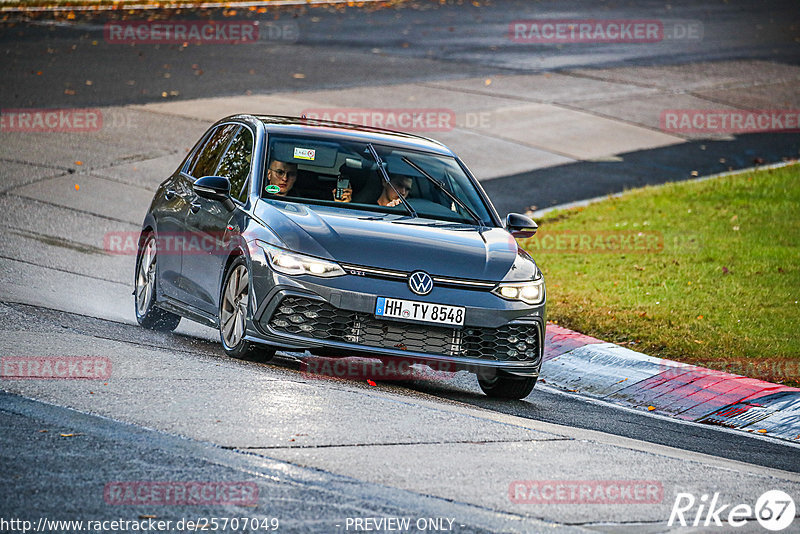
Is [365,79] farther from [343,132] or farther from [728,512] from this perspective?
[728,512]

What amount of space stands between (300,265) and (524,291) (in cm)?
147

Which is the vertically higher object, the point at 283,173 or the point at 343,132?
the point at 343,132

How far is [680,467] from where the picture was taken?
251 inches

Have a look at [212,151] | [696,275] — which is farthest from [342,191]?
[696,275]

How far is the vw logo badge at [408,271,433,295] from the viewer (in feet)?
25.0

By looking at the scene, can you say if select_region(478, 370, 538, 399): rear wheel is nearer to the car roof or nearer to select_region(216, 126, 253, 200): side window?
the car roof

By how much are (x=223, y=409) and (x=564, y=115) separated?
1653 cm

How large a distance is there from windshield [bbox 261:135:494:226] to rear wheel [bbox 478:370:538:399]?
1.14 metres

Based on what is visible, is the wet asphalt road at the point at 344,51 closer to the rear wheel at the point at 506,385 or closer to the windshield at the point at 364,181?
the windshield at the point at 364,181

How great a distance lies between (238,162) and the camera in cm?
916

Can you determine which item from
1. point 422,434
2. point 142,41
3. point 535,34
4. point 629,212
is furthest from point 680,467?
point 535,34

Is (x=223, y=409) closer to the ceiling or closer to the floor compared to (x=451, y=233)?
closer to the floor

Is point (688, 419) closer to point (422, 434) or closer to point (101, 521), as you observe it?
point (422, 434)

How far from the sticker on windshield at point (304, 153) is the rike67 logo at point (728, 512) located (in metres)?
4.11
